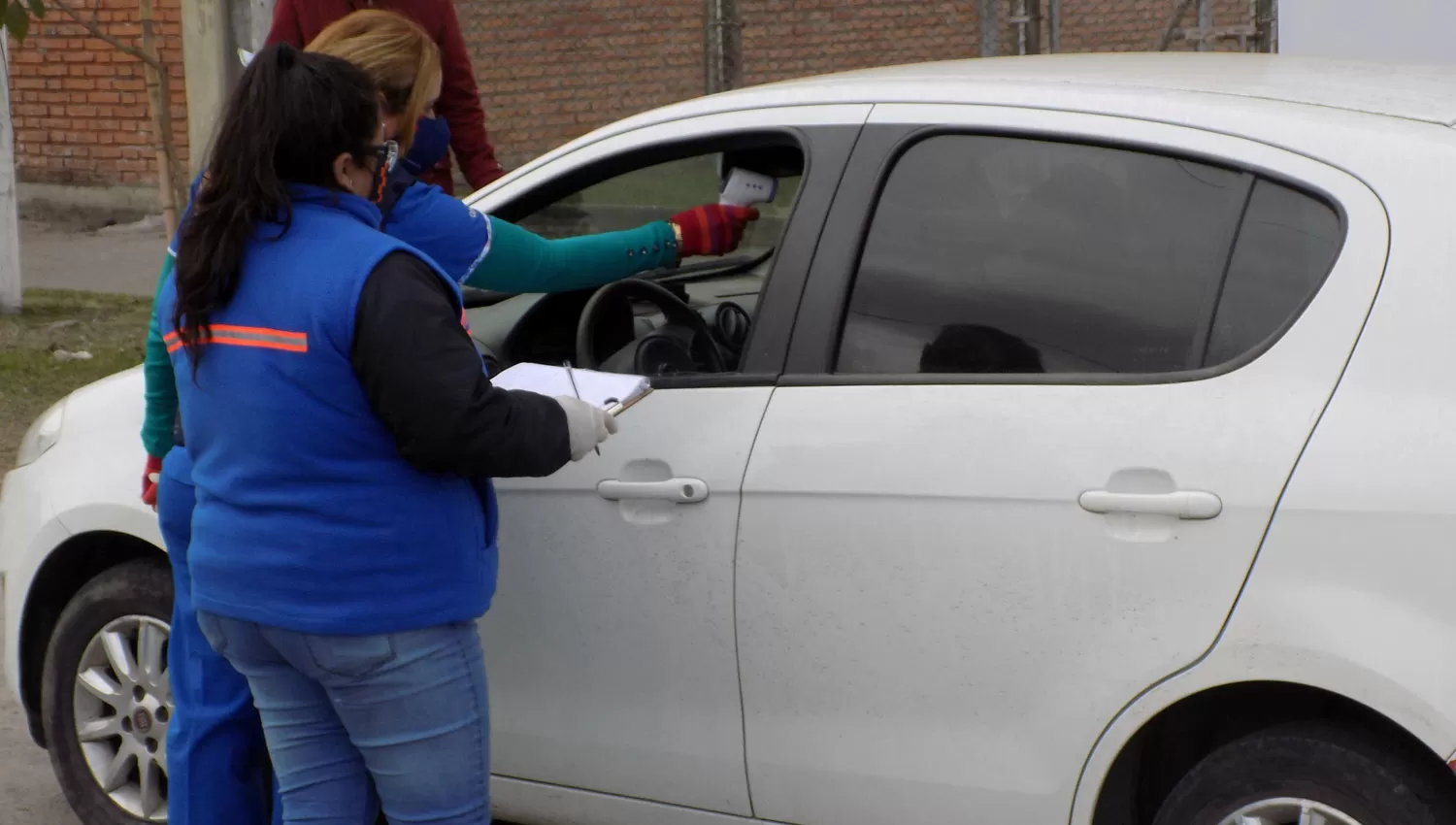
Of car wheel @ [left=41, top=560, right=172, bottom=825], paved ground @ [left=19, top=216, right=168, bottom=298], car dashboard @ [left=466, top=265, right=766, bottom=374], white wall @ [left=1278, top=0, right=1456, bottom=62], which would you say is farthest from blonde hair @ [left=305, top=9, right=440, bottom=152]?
paved ground @ [left=19, top=216, right=168, bottom=298]

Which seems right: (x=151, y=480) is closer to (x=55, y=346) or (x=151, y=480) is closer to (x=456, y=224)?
(x=456, y=224)

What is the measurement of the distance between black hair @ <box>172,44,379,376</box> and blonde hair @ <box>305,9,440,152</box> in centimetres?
23

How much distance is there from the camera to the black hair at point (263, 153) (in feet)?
7.67

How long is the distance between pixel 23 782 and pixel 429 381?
2533mm

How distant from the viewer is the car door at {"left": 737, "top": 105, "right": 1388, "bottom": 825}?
7.86ft

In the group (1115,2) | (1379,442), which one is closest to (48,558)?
(1379,442)

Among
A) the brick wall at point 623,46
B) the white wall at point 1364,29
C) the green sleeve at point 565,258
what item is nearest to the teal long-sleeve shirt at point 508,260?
the green sleeve at point 565,258

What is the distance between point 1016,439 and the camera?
2531 millimetres

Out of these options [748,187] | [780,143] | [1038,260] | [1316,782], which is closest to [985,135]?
[1038,260]

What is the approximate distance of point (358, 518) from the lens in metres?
2.38

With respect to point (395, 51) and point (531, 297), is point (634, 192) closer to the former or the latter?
point (531, 297)

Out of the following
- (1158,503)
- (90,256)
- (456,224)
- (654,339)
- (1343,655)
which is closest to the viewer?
(1343,655)

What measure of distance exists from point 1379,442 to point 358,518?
1436 mm

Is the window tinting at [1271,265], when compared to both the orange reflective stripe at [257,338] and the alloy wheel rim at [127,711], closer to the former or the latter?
the orange reflective stripe at [257,338]
